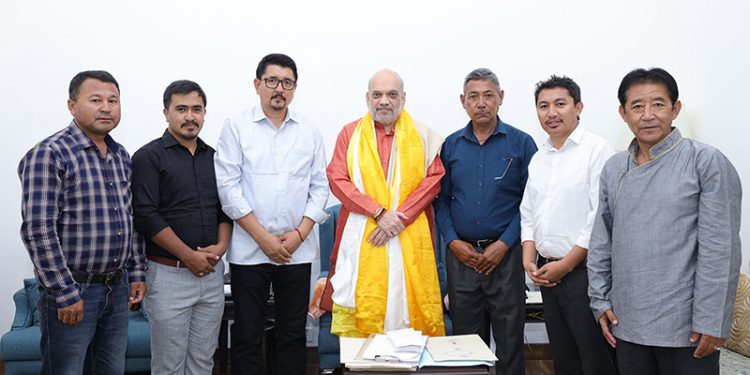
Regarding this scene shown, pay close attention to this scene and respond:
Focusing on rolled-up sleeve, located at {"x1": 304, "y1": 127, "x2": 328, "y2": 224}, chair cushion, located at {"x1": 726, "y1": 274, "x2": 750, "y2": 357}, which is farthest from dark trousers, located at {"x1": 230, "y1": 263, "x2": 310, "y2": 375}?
chair cushion, located at {"x1": 726, "y1": 274, "x2": 750, "y2": 357}

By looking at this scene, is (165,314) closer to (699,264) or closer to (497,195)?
(497,195)

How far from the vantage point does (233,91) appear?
3822 mm

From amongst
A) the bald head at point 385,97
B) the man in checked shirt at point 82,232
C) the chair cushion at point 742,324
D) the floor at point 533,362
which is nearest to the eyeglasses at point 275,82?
the bald head at point 385,97

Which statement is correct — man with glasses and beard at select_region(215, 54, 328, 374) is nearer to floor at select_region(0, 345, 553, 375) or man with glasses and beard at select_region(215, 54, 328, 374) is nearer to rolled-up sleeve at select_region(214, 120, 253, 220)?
rolled-up sleeve at select_region(214, 120, 253, 220)

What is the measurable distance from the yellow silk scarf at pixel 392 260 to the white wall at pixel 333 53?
125 centimetres

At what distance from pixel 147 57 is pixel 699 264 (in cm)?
349

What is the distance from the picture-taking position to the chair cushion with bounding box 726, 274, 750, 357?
2.40 metres

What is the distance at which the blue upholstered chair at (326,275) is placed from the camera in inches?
115

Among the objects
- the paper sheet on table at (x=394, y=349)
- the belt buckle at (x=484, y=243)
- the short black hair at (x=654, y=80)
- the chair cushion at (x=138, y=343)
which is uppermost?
the short black hair at (x=654, y=80)

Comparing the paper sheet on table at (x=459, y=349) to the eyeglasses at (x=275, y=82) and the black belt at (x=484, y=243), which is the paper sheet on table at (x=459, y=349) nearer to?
the black belt at (x=484, y=243)

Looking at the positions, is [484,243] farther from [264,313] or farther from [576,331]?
[264,313]

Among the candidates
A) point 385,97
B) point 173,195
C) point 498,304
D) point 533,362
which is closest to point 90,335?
point 173,195

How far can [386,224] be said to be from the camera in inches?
99.3

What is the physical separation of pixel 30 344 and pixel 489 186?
262 cm
